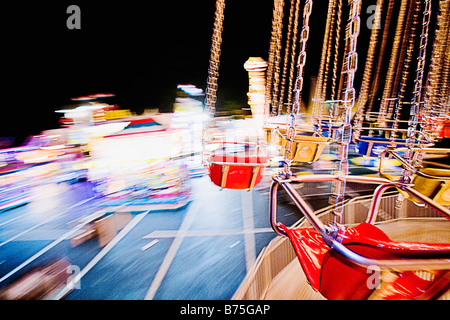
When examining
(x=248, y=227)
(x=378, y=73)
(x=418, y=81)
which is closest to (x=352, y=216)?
(x=248, y=227)

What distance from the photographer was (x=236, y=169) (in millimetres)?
2539

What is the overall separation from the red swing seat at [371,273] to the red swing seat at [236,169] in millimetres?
1266

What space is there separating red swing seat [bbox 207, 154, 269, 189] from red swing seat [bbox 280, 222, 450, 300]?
127 cm

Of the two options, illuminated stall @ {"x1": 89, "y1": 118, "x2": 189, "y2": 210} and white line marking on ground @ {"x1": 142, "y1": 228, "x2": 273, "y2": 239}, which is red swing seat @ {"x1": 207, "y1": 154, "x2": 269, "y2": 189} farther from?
illuminated stall @ {"x1": 89, "y1": 118, "x2": 189, "y2": 210}

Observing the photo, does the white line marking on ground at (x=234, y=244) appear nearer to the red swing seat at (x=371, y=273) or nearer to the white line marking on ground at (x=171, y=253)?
the white line marking on ground at (x=171, y=253)

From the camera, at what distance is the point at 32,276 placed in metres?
2.23

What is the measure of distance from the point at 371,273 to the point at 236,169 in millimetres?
1740

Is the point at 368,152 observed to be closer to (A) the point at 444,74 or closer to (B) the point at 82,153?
(A) the point at 444,74

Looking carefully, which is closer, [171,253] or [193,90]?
[171,253]

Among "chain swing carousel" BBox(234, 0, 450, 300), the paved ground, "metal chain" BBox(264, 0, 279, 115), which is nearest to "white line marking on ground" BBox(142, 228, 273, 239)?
the paved ground

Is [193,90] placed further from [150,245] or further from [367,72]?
[150,245]

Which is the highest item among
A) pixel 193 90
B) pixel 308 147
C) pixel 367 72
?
pixel 193 90

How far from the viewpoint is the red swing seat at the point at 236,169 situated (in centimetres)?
249
